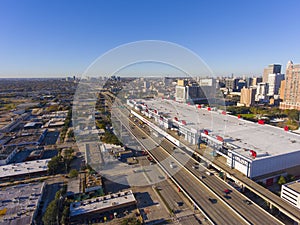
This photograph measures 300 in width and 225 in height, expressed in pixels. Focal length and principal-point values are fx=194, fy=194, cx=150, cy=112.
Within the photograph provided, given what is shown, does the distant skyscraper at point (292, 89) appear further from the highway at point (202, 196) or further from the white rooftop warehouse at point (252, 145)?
the highway at point (202, 196)

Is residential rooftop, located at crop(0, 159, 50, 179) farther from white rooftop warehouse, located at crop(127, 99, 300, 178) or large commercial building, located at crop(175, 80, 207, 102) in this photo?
large commercial building, located at crop(175, 80, 207, 102)

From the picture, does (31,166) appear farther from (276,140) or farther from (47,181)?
(276,140)

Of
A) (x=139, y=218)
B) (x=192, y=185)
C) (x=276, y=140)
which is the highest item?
(x=276, y=140)

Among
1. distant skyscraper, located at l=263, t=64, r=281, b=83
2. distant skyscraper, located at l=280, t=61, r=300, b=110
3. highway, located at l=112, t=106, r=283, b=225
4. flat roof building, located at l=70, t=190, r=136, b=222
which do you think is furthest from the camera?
distant skyscraper, located at l=263, t=64, r=281, b=83

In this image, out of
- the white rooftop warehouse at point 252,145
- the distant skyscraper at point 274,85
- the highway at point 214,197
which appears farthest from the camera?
the distant skyscraper at point 274,85

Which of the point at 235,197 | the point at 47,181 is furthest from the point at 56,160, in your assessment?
the point at 235,197

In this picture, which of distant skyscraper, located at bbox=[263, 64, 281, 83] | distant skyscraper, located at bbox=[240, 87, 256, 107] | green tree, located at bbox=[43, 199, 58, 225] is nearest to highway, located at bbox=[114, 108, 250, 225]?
green tree, located at bbox=[43, 199, 58, 225]

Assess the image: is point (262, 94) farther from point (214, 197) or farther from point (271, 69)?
point (214, 197)

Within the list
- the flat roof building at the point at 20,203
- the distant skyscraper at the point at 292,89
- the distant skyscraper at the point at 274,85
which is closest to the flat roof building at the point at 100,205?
the flat roof building at the point at 20,203

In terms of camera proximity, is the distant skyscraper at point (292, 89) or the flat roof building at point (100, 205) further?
the distant skyscraper at point (292, 89)
